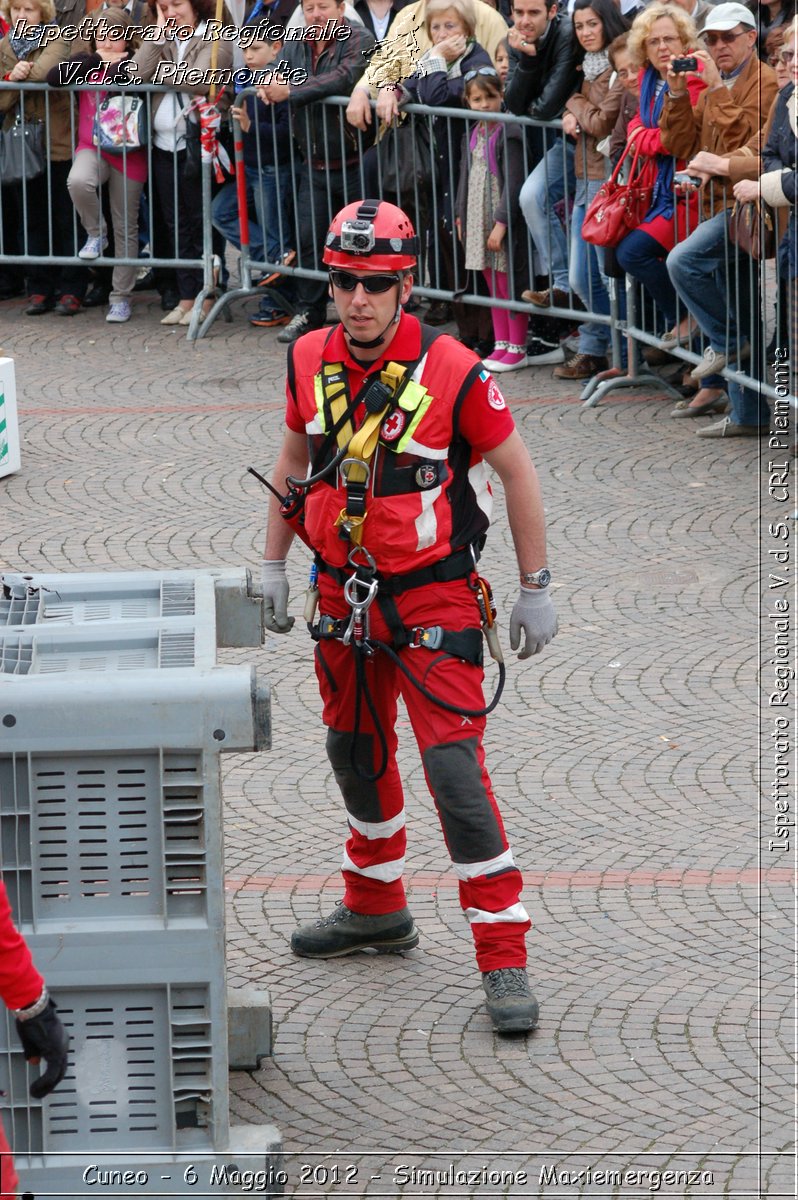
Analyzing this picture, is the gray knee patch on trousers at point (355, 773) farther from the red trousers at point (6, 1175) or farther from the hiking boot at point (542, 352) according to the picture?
the hiking boot at point (542, 352)

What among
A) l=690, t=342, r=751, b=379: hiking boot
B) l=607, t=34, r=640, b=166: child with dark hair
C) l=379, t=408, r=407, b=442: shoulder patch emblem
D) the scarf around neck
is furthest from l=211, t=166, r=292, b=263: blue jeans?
l=379, t=408, r=407, b=442: shoulder patch emblem

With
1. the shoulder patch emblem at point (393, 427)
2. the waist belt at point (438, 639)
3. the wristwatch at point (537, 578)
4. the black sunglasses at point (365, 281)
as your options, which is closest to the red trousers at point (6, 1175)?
the waist belt at point (438, 639)

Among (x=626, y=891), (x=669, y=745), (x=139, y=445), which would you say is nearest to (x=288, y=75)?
(x=139, y=445)

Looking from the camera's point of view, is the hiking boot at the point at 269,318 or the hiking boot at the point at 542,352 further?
the hiking boot at the point at 269,318

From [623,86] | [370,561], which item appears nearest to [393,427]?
[370,561]

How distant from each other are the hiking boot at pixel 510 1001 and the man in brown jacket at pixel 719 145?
548 centimetres

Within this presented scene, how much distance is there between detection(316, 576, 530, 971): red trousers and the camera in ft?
16.3

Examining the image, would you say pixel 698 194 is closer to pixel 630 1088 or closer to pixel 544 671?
pixel 544 671

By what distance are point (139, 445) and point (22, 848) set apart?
6.73 meters

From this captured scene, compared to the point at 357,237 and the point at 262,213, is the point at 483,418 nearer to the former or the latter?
the point at 357,237

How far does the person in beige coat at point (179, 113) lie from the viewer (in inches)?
507

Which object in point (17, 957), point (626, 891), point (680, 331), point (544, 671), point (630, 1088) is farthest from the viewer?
point (680, 331)

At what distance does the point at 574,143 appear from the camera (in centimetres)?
1098

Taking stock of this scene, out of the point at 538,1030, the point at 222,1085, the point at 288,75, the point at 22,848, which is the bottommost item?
the point at 538,1030
